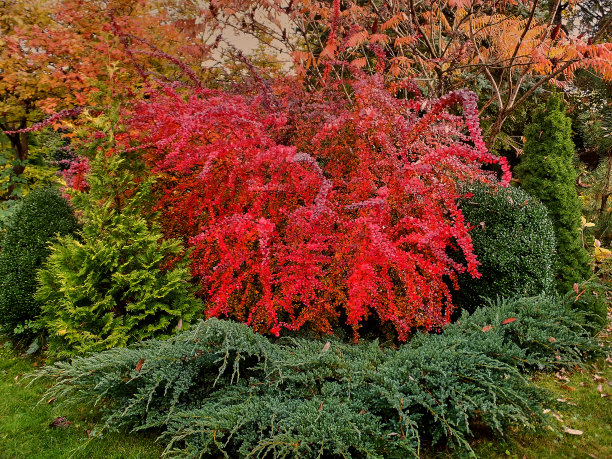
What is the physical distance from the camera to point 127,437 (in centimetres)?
279

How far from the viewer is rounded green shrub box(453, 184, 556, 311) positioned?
3826 millimetres

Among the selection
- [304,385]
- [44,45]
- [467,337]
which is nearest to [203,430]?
[304,385]

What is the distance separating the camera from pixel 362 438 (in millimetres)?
2303

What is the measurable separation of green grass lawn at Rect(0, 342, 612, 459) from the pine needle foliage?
0.11 m

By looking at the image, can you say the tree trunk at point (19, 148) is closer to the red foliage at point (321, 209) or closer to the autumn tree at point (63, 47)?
the autumn tree at point (63, 47)

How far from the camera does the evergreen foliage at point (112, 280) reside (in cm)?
325

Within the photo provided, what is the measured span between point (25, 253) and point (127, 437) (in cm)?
256

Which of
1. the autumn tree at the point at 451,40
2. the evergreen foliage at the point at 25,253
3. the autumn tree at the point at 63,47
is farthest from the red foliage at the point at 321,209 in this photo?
the autumn tree at the point at 63,47

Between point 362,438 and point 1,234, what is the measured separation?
233 inches

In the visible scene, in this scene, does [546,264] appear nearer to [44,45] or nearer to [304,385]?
[304,385]

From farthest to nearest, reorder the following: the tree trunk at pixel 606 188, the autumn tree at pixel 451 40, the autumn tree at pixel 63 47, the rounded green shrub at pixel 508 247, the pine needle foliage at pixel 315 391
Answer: the tree trunk at pixel 606 188
the autumn tree at pixel 63 47
the autumn tree at pixel 451 40
the rounded green shrub at pixel 508 247
the pine needle foliage at pixel 315 391

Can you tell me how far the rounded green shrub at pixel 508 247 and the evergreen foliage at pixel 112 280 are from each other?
2.76m

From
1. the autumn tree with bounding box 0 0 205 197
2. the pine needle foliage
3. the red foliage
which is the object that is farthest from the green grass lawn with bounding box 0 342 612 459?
the autumn tree with bounding box 0 0 205 197

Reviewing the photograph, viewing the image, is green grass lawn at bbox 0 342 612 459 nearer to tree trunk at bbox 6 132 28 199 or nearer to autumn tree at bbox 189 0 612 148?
autumn tree at bbox 189 0 612 148
